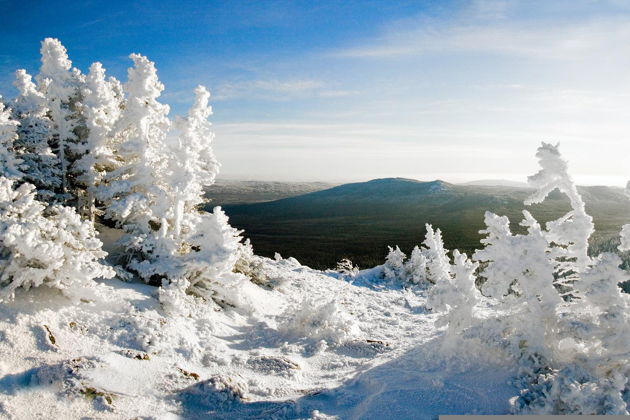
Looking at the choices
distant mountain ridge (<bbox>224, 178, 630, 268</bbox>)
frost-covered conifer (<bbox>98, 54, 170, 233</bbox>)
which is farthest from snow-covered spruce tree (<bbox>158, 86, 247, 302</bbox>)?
distant mountain ridge (<bbox>224, 178, 630, 268</bbox>)

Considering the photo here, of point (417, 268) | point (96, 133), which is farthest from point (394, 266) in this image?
point (96, 133)

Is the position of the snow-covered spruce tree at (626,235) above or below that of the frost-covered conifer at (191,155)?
below

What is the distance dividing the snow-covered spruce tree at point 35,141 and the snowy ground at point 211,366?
4.50 m

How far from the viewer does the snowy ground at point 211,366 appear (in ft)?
28.6

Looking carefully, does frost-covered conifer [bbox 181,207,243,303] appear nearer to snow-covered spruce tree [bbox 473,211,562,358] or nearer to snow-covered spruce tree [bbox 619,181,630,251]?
snow-covered spruce tree [bbox 473,211,562,358]

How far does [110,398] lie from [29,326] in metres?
2.94

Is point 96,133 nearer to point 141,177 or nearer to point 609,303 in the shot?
point 141,177

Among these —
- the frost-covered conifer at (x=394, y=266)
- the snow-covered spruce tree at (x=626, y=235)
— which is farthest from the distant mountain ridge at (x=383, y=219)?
the snow-covered spruce tree at (x=626, y=235)

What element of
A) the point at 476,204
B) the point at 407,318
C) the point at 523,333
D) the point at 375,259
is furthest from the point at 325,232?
the point at 523,333

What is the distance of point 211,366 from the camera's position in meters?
11.1

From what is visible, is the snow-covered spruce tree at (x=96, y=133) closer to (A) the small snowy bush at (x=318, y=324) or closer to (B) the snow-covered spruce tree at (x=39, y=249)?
(B) the snow-covered spruce tree at (x=39, y=249)

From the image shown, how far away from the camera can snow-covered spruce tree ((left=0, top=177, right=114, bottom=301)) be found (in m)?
9.81

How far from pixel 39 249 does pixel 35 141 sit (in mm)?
6440

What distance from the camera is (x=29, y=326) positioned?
385 inches
